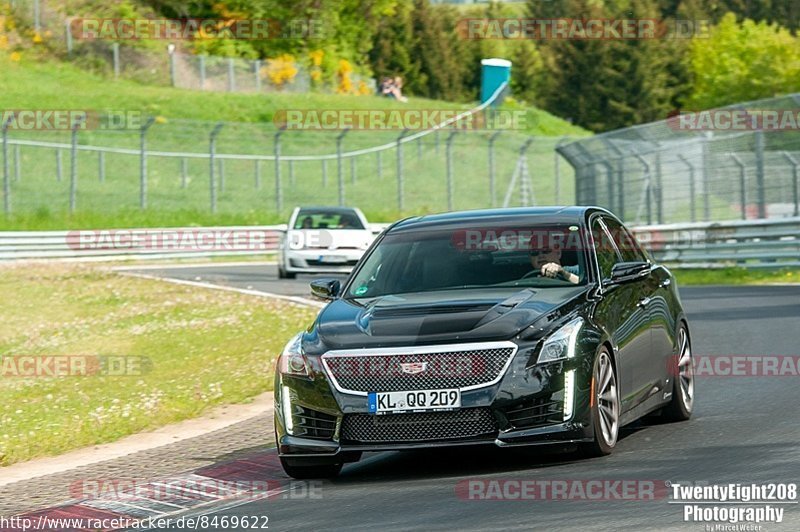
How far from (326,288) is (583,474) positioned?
239 cm

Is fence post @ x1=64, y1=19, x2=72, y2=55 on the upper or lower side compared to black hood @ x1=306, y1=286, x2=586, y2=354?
lower

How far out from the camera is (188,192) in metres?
51.6

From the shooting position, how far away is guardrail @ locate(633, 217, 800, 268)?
27.9m

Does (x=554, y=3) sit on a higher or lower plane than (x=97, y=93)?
lower

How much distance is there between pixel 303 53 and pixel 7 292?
2256 inches

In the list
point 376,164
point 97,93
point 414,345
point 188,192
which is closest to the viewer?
point 414,345

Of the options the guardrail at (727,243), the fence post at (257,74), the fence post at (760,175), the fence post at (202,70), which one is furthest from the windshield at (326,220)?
the fence post at (257,74)

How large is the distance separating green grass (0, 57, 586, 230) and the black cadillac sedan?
106ft

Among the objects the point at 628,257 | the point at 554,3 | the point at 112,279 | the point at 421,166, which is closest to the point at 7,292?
the point at 112,279

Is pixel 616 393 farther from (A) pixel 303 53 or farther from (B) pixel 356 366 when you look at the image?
(A) pixel 303 53

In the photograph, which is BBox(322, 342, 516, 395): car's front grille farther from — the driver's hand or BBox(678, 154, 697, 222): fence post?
BBox(678, 154, 697, 222): fence post

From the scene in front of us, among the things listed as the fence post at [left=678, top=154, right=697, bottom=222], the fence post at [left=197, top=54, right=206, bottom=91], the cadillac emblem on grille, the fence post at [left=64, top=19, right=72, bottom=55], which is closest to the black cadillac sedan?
the cadillac emblem on grille

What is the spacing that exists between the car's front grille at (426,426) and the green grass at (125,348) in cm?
389

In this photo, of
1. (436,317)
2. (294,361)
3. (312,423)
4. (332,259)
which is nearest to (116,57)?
(332,259)
